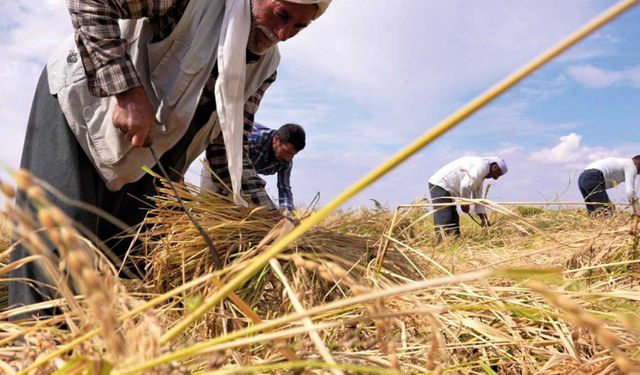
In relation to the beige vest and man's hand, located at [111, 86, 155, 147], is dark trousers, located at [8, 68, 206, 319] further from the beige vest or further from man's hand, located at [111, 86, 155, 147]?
man's hand, located at [111, 86, 155, 147]

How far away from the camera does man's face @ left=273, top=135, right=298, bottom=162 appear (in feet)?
12.6

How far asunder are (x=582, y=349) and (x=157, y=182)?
1412 millimetres

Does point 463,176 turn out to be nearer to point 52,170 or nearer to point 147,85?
point 147,85

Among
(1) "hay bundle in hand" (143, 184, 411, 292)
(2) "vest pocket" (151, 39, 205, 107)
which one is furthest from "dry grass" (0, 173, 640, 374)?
(2) "vest pocket" (151, 39, 205, 107)

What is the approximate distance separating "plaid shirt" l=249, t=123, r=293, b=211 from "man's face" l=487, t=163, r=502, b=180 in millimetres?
2956

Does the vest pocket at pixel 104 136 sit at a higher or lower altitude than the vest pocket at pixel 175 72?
lower

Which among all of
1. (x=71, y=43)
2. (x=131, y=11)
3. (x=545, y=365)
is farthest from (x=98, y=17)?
(x=545, y=365)

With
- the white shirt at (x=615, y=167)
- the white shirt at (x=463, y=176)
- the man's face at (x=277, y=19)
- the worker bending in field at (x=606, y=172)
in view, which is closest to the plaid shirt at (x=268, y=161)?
the white shirt at (x=463, y=176)

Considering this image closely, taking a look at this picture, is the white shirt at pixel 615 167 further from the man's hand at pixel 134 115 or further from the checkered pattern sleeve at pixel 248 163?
the man's hand at pixel 134 115

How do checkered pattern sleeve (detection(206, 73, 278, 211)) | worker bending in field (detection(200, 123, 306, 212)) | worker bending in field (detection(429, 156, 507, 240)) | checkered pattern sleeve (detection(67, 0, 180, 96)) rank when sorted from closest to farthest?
checkered pattern sleeve (detection(67, 0, 180, 96)) → checkered pattern sleeve (detection(206, 73, 278, 211)) → worker bending in field (detection(200, 123, 306, 212)) → worker bending in field (detection(429, 156, 507, 240))

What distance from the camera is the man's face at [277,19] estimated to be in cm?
159

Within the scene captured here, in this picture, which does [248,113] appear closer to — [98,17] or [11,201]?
[98,17]

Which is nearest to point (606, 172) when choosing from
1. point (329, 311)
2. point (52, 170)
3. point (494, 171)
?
point (494, 171)

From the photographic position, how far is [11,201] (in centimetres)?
31
